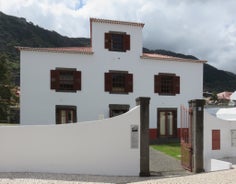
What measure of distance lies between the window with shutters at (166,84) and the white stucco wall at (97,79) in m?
0.31

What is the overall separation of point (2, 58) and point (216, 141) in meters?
27.1

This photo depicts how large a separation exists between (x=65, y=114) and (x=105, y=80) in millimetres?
3709

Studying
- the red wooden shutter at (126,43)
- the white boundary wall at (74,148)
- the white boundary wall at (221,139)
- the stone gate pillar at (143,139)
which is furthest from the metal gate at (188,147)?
the red wooden shutter at (126,43)

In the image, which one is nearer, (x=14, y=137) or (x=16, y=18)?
(x=14, y=137)

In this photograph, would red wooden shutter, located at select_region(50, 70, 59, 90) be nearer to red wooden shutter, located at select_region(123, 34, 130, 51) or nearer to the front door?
red wooden shutter, located at select_region(123, 34, 130, 51)

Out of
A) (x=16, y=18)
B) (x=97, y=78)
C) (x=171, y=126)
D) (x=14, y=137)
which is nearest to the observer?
(x=14, y=137)

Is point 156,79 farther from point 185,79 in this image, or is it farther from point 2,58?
point 2,58

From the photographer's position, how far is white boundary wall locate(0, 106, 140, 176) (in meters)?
9.45

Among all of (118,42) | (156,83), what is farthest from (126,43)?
(156,83)

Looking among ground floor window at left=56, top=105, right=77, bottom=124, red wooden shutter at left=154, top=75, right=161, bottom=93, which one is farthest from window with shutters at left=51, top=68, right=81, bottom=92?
red wooden shutter at left=154, top=75, right=161, bottom=93

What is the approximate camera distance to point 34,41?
89562 mm

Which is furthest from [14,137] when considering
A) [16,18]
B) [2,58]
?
[16,18]

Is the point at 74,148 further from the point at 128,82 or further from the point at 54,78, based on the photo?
the point at 128,82

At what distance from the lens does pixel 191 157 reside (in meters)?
11.2
